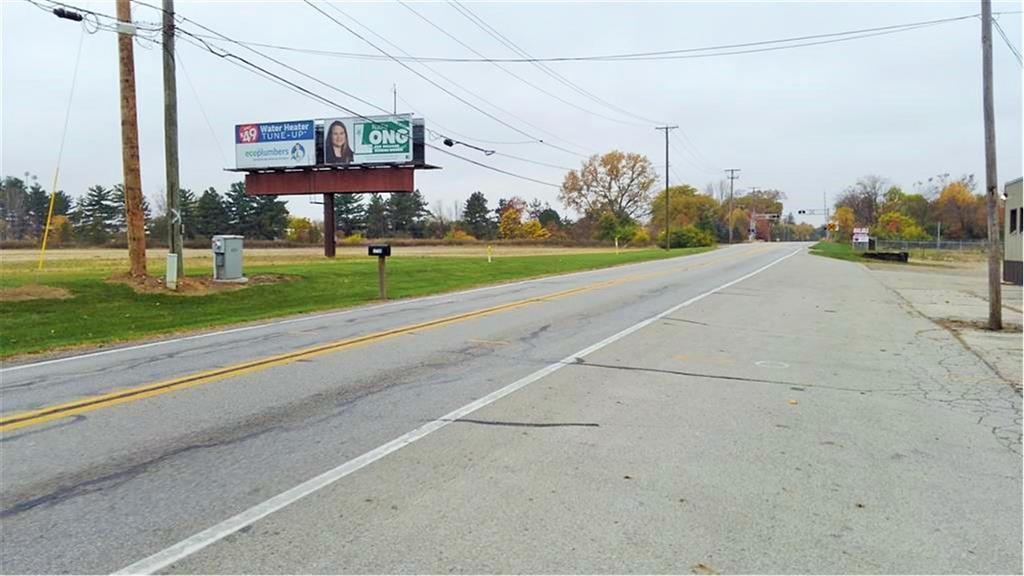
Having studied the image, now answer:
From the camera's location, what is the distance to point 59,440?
213 inches

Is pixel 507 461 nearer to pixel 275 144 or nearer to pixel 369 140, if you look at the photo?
pixel 369 140

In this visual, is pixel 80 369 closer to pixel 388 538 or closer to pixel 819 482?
pixel 388 538

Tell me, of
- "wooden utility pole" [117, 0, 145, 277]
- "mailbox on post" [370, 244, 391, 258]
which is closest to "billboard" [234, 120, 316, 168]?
"wooden utility pole" [117, 0, 145, 277]

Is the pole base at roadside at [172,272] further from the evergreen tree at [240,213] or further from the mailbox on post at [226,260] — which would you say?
the evergreen tree at [240,213]

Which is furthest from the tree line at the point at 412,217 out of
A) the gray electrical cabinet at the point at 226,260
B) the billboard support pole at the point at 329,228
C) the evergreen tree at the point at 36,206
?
the gray electrical cabinet at the point at 226,260

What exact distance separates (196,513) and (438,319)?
9350 millimetres

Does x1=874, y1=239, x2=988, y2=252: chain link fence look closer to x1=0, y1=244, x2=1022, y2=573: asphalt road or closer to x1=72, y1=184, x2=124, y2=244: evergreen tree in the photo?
x1=0, y1=244, x2=1022, y2=573: asphalt road

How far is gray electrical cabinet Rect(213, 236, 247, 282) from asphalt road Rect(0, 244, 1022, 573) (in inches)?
416

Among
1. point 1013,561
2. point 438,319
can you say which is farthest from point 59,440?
point 438,319

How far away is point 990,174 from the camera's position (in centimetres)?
1358

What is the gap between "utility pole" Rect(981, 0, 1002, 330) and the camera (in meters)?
13.4

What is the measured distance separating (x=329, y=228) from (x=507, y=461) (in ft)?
148

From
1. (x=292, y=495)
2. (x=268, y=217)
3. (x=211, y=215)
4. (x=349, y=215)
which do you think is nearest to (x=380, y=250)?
(x=292, y=495)

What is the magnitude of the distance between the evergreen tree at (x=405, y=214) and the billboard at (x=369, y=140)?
63571 millimetres
